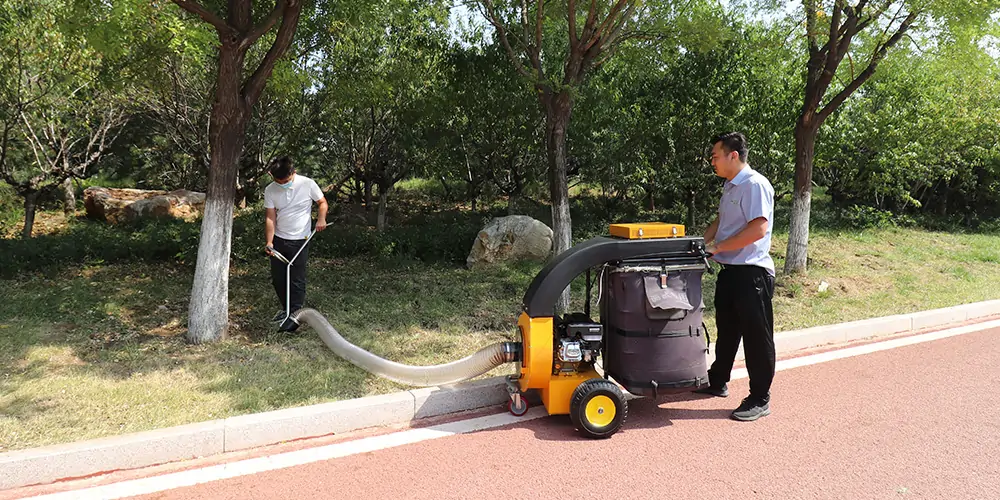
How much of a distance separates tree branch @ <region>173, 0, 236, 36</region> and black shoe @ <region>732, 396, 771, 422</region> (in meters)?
4.85

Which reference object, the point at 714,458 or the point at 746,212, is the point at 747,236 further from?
the point at 714,458

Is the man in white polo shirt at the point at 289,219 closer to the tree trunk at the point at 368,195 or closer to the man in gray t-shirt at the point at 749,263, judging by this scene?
the man in gray t-shirt at the point at 749,263

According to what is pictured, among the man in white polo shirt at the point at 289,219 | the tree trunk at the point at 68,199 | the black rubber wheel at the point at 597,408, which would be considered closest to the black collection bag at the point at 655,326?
the black rubber wheel at the point at 597,408

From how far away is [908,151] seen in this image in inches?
527

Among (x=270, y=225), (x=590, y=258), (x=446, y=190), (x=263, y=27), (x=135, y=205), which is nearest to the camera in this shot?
(x=590, y=258)

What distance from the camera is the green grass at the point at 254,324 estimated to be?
382 centimetres

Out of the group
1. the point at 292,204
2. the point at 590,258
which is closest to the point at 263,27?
the point at 292,204

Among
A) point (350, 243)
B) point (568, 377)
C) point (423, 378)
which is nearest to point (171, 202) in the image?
point (350, 243)

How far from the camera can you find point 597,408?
3.45m

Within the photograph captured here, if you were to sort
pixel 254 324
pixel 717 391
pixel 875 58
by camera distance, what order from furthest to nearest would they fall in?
pixel 875 58 → pixel 254 324 → pixel 717 391

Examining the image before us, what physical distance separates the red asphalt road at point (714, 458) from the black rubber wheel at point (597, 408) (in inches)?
3.2

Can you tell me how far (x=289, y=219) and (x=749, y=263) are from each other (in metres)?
3.94

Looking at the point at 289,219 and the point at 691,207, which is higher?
the point at 289,219

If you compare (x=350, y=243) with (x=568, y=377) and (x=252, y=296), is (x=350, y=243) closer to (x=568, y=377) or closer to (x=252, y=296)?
(x=252, y=296)
